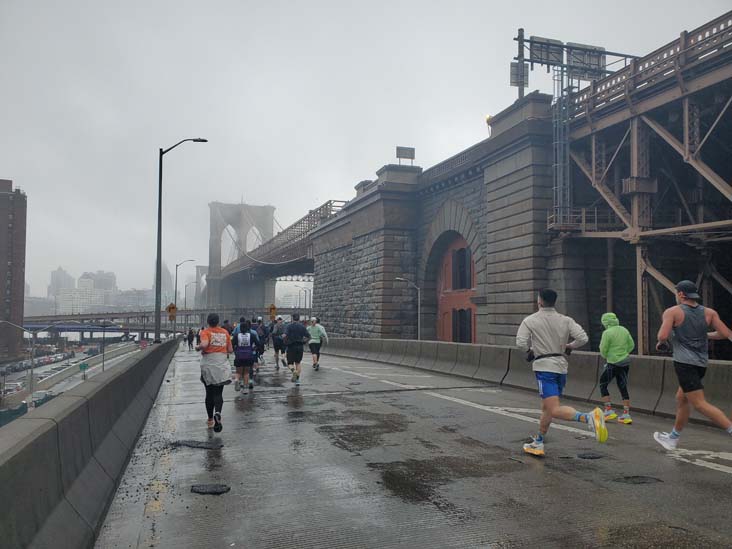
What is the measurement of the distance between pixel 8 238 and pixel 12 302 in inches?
402

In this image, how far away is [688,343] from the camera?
6.79 m

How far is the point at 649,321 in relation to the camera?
21.5 m

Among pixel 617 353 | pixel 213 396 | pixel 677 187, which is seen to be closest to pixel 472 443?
pixel 617 353

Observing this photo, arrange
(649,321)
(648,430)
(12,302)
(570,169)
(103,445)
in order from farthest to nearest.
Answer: (12,302), (570,169), (649,321), (648,430), (103,445)

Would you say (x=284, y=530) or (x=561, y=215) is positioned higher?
(x=561, y=215)

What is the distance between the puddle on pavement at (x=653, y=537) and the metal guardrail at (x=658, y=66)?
665 inches

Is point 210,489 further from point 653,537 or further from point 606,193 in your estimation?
point 606,193

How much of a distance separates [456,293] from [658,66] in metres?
15.5

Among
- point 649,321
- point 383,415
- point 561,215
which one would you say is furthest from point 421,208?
point 383,415

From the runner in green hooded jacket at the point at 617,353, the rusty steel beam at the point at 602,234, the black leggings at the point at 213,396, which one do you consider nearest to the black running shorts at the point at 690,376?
the runner in green hooded jacket at the point at 617,353

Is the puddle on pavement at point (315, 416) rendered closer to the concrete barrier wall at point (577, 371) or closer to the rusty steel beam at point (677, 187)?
the concrete barrier wall at point (577, 371)

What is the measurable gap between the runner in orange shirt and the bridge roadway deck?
40cm

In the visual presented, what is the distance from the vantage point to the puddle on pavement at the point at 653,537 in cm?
412

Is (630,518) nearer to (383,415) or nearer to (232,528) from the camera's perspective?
(232,528)
